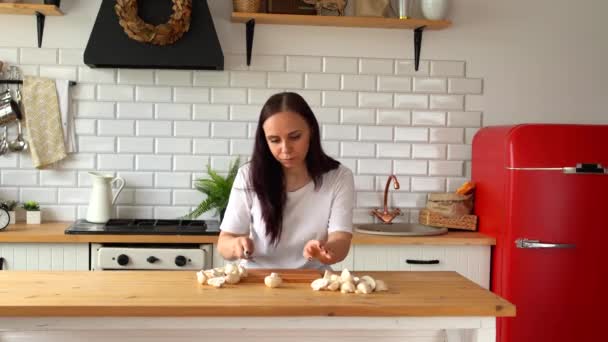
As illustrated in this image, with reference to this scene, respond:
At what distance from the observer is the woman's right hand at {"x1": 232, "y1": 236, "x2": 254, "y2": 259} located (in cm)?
267

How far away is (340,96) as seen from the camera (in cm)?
462

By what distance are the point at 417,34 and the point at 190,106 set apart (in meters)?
1.38

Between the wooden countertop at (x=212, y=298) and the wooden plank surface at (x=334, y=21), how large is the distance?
6.69ft

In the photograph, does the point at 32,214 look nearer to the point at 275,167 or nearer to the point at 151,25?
the point at 151,25

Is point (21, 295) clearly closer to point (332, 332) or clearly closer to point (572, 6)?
point (332, 332)

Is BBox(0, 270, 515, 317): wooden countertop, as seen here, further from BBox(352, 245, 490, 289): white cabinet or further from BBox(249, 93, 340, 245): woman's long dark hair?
BBox(352, 245, 490, 289): white cabinet

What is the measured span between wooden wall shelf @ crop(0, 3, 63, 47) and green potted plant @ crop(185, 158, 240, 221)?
119cm

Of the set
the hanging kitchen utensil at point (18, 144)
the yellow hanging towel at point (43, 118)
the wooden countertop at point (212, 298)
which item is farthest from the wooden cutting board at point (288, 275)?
the hanging kitchen utensil at point (18, 144)

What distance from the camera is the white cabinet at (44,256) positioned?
12.9 ft

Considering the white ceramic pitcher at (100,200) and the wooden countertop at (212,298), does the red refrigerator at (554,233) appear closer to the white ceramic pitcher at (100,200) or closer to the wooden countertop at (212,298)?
the wooden countertop at (212,298)

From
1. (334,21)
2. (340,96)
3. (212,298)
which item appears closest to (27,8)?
(334,21)

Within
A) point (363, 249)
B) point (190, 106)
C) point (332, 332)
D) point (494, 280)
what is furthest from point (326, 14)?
point (332, 332)

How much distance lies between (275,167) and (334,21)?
1.74 meters

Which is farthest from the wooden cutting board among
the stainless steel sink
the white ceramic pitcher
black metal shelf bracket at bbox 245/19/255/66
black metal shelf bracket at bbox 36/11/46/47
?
black metal shelf bracket at bbox 36/11/46/47
